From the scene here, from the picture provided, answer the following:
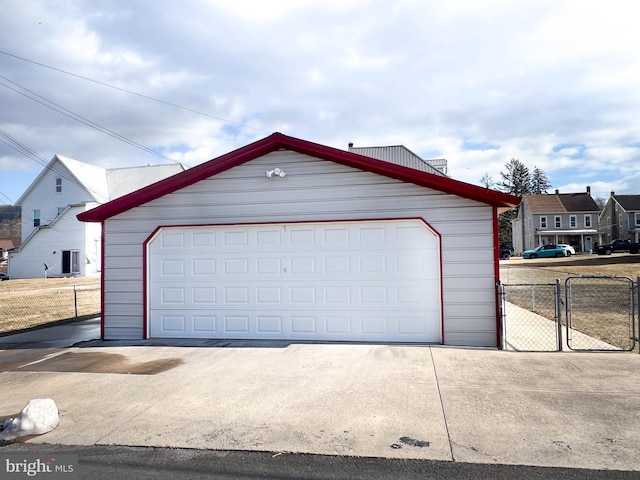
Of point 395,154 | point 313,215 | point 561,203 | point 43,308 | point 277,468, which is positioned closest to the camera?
point 277,468

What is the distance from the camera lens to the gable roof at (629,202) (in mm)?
48031

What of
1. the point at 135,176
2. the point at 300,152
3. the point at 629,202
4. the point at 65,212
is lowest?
the point at 300,152

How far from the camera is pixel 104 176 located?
37.2 meters

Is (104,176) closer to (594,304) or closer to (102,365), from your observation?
(102,365)

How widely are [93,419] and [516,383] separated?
4.99 metres

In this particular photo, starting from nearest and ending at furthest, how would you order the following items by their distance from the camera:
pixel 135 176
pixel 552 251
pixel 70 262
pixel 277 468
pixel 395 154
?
pixel 277 468, pixel 395 154, pixel 70 262, pixel 135 176, pixel 552 251

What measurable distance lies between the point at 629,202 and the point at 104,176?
54.5 metres

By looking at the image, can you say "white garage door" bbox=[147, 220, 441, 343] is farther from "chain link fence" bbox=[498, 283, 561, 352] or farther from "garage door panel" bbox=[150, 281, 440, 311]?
"chain link fence" bbox=[498, 283, 561, 352]

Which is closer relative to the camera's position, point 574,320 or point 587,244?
point 574,320

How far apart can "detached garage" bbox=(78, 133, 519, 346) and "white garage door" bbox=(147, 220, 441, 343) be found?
2cm

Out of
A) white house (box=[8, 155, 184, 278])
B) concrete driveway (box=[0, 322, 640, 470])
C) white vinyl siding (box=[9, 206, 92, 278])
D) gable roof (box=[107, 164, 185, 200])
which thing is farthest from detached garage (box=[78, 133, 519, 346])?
gable roof (box=[107, 164, 185, 200])

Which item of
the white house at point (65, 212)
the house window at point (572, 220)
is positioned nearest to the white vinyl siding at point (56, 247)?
the white house at point (65, 212)

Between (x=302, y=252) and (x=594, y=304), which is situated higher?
(x=302, y=252)

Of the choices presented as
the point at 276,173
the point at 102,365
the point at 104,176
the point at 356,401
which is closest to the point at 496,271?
the point at 356,401
